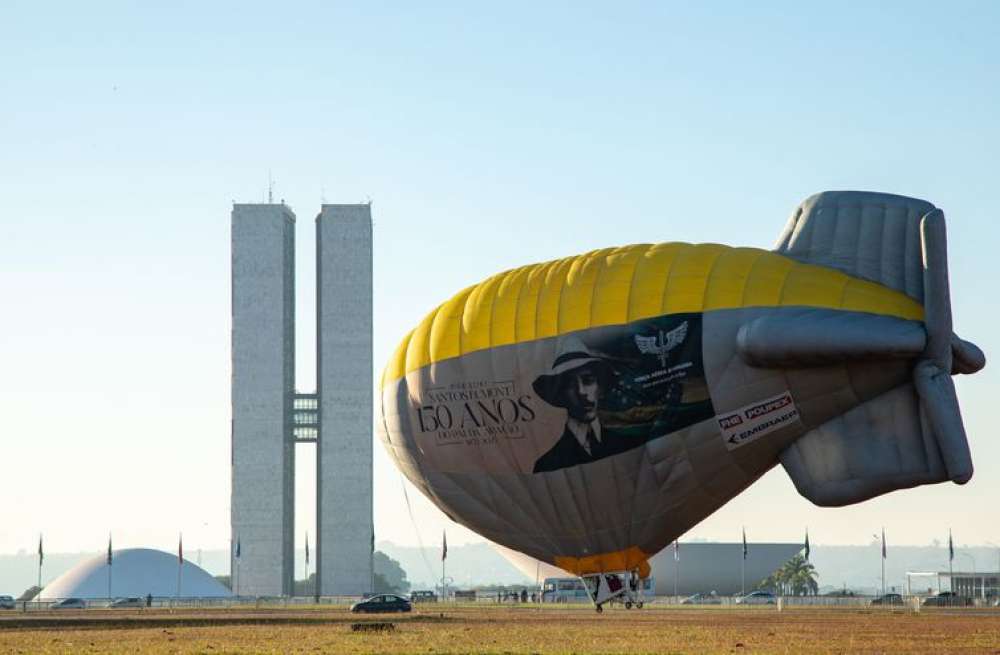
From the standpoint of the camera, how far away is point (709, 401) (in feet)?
203

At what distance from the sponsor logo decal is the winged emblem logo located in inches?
121

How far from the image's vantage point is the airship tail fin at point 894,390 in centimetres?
5766

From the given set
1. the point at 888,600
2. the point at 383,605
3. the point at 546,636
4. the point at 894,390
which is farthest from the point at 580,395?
the point at 888,600

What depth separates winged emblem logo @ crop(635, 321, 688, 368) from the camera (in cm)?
6212

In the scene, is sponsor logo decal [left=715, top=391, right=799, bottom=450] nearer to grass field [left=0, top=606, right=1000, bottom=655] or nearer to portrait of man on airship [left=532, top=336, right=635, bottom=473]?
portrait of man on airship [left=532, top=336, right=635, bottom=473]

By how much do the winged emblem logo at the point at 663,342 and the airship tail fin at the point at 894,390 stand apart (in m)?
5.57

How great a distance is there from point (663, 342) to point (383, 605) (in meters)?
43.1


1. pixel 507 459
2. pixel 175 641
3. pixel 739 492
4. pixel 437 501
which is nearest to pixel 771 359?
pixel 739 492

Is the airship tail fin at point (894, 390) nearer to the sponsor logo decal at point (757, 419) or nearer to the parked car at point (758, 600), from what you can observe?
the sponsor logo decal at point (757, 419)

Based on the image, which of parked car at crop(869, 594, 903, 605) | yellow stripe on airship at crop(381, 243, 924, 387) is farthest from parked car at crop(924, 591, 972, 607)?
yellow stripe on airship at crop(381, 243, 924, 387)

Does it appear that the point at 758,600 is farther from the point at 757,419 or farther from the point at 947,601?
the point at 757,419

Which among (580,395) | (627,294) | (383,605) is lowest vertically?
(383,605)

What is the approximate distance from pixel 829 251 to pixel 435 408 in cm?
1730

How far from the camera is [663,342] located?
62.3 metres
